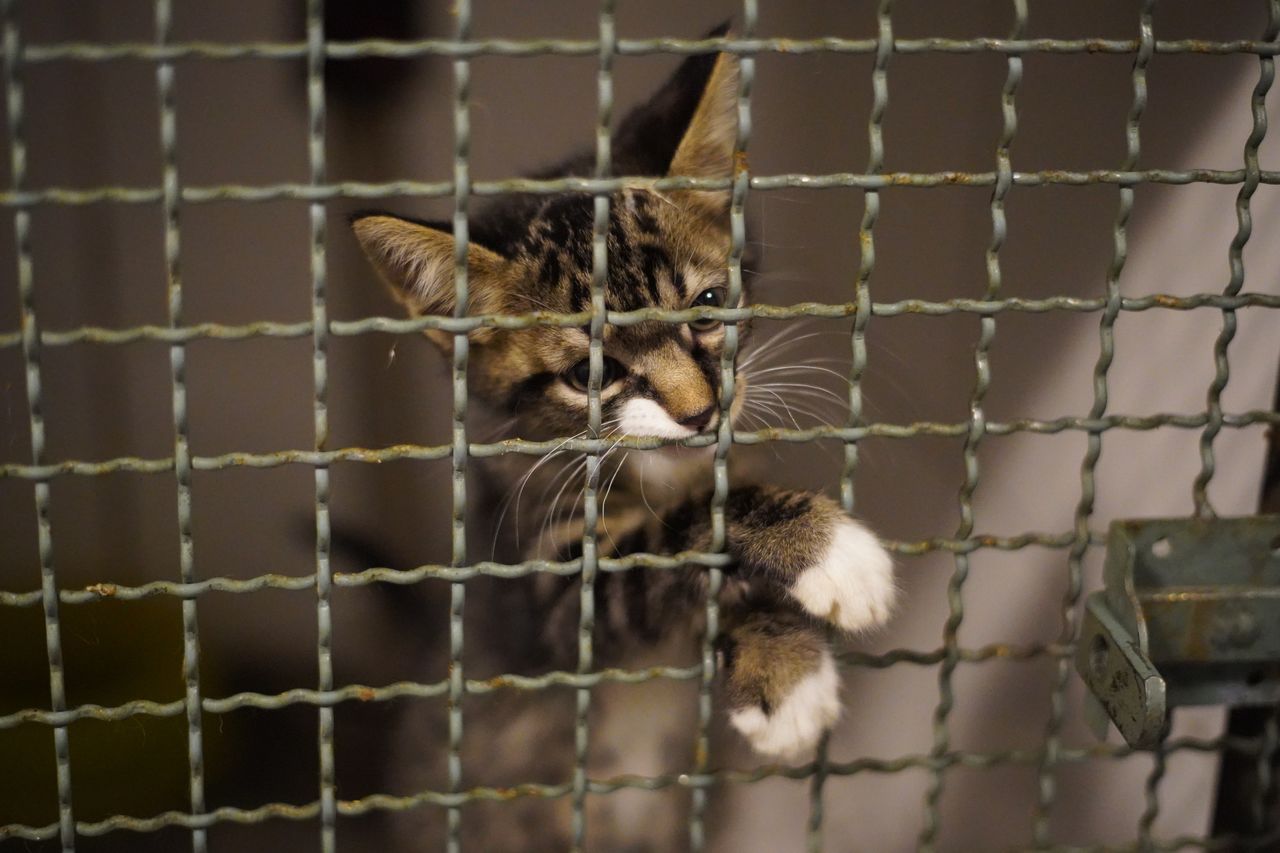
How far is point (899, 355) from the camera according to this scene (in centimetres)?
138

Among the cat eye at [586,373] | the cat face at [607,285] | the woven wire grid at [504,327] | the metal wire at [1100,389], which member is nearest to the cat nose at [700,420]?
the cat face at [607,285]

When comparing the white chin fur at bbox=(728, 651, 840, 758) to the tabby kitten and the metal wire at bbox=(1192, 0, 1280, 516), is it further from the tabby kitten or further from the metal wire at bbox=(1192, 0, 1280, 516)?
→ the metal wire at bbox=(1192, 0, 1280, 516)

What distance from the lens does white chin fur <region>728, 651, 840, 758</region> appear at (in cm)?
102

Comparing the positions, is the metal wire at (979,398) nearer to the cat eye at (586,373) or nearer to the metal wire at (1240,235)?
the metal wire at (1240,235)

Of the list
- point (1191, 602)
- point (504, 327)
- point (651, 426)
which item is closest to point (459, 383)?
point (504, 327)

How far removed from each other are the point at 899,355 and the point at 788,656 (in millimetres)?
516

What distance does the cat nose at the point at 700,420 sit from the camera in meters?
1.08

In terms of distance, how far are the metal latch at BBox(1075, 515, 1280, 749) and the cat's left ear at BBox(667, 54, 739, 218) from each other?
52 centimetres

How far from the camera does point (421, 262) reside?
3.41ft

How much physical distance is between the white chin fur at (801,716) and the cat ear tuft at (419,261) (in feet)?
1.66

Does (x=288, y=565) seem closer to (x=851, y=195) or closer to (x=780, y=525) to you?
(x=780, y=525)

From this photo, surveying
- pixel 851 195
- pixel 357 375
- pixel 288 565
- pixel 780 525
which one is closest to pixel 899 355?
pixel 851 195

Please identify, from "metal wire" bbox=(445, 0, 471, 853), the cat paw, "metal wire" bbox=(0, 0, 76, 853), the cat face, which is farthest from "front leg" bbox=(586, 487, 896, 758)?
"metal wire" bbox=(0, 0, 76, 853)

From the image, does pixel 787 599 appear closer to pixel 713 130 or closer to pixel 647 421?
pixel 647 421
